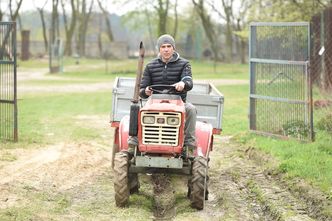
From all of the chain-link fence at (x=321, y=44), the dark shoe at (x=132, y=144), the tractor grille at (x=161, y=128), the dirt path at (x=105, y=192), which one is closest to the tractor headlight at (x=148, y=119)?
the tractor grille at (x=161, y=128)

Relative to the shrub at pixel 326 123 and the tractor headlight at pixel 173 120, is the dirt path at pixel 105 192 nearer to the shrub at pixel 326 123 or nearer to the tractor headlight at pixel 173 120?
the tractor headlight at pixel 173 120

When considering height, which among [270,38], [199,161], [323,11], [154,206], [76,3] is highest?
[76,3]

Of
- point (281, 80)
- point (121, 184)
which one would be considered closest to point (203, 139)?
point (121, 184)

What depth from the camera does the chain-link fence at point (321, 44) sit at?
17.1 m

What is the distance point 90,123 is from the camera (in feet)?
51.9

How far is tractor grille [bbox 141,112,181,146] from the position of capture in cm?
748

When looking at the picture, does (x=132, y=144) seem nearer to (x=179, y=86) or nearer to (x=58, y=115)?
(x=179, y=86)

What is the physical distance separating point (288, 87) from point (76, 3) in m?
50.0

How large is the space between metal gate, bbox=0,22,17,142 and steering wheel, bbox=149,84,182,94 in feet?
15.6

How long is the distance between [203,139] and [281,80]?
4618mm

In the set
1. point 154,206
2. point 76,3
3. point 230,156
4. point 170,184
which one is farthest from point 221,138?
point 76,3

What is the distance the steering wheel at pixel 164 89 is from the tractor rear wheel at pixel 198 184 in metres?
0.97

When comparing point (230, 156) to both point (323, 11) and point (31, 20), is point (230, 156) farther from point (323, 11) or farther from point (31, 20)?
point (31, 20)

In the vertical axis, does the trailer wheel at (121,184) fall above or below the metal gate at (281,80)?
below
